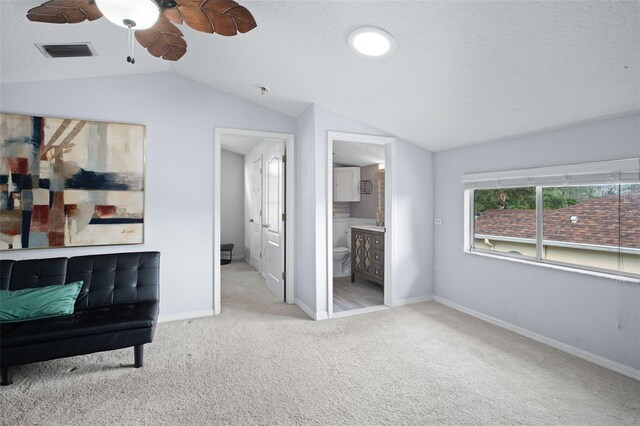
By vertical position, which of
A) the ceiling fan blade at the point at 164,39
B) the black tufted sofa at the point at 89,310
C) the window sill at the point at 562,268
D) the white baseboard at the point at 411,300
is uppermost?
the ceiling fan blade at the point at 164,39

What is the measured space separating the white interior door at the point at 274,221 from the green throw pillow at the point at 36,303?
2.23m

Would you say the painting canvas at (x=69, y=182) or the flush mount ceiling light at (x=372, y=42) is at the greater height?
the flush mount ceiling light at (x=372, y=42)

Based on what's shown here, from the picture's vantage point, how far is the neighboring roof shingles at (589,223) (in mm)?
2381

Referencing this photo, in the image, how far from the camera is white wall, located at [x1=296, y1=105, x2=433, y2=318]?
346 centimetres

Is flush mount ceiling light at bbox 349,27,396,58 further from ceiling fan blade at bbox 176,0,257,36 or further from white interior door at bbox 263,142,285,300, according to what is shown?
white interior door at bbox 263,142,285,300

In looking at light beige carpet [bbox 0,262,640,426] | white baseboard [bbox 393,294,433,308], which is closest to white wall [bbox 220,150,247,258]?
light beige carpet [bbox 0,262,640,426]

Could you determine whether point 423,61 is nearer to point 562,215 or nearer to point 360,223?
point 562,215

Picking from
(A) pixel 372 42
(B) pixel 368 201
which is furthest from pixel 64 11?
(B) pixel 368 201

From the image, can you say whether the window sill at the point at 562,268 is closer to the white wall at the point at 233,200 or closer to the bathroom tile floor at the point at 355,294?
the bathroom tile floor at the point at 355,294

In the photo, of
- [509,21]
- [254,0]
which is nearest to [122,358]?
[254,0]

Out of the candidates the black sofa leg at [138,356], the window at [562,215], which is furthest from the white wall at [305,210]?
the window at [562,215]

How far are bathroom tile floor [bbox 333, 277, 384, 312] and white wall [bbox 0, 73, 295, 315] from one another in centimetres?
158

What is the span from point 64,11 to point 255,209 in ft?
14.5

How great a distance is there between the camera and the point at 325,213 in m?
3.49
